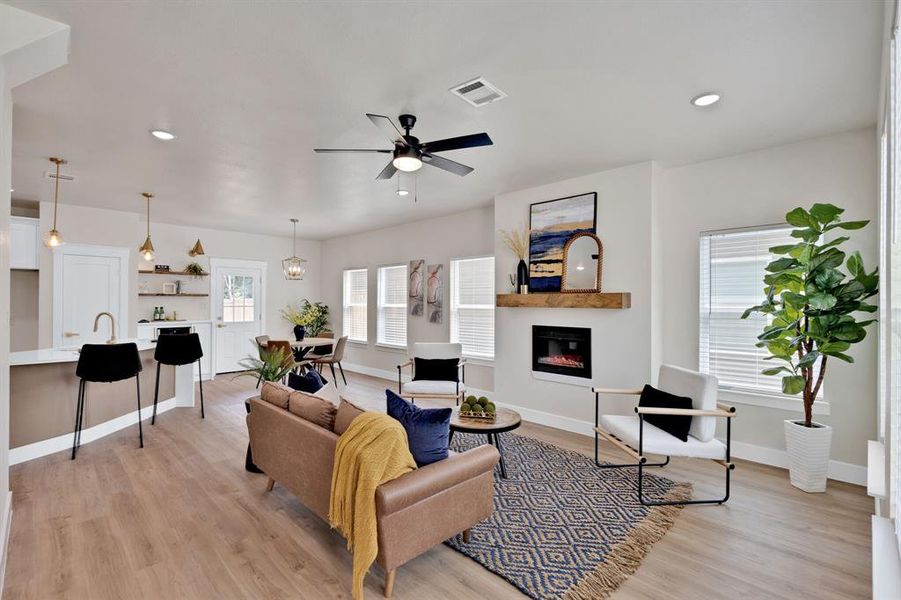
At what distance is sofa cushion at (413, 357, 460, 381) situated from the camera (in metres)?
5.00

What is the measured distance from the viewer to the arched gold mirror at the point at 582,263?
443 cm

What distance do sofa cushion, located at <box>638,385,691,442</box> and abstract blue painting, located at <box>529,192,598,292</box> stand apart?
1.61 meters

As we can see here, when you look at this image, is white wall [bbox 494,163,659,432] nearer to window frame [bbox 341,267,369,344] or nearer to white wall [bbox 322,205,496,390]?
white wall [bbox 322,205,496,390]

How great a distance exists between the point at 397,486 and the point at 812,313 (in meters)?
3.23

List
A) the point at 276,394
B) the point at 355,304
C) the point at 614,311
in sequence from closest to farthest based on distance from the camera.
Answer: the point at 276,394, the point at 614,311, the point at 355,304

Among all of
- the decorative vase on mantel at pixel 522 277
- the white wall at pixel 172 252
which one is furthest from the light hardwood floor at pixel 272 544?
the white wall at pixel 172 252

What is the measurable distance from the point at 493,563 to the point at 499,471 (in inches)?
47.9

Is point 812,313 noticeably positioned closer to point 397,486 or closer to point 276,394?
point 397,486

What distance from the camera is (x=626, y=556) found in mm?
2383

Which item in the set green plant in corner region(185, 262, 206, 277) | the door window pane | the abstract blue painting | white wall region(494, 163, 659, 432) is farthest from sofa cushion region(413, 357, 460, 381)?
green plant in corner region(185, 262, 206, 277)

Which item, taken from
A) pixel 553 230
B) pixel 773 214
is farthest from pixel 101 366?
pixel 773 214

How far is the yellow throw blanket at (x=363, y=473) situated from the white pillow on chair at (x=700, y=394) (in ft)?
7.38

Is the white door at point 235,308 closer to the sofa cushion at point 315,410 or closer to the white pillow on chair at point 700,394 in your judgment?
the sofa cushion at point 315,410

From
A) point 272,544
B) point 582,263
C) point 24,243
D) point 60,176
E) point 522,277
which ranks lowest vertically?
point 272,544
